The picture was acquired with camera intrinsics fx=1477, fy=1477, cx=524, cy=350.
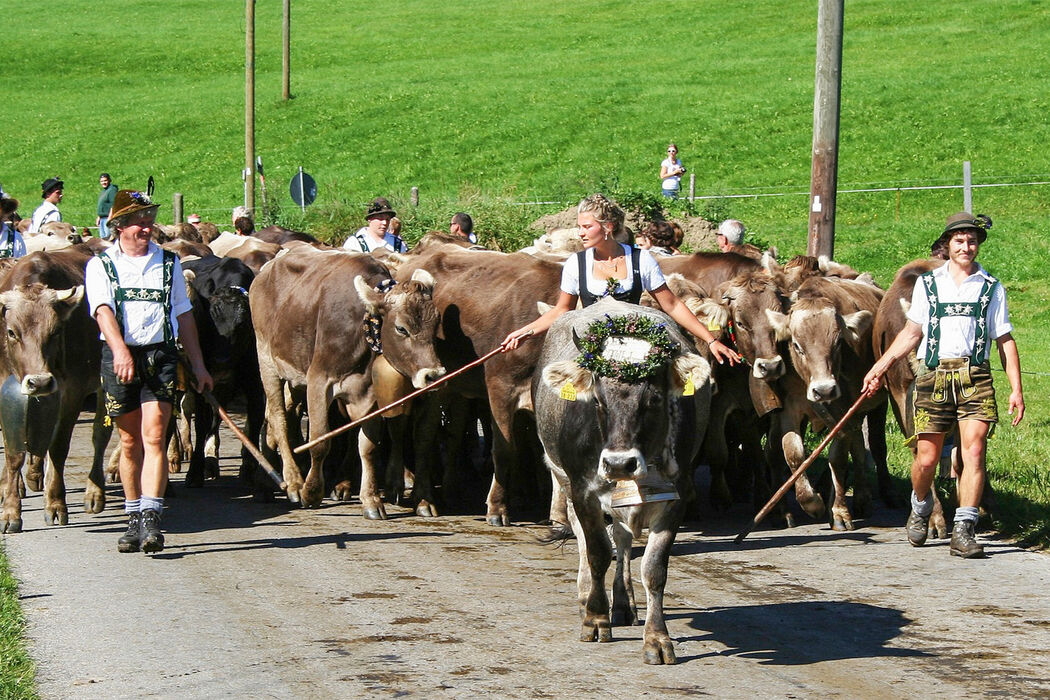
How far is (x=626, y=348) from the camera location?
23.1 feet

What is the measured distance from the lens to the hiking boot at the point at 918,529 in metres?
9.91

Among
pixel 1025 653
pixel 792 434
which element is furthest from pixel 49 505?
pixel 1025 653

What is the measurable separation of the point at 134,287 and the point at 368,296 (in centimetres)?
232

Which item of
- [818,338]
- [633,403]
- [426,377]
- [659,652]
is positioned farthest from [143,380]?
[818,338]

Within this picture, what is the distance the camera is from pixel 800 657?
7141 mm

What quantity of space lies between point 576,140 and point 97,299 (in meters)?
37.7

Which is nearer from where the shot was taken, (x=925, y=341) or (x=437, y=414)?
(x=925, y=341)

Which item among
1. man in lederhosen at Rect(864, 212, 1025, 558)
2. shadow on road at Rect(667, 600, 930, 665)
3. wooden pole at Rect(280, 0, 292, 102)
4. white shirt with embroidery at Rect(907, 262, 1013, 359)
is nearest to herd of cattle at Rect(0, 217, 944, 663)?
man in lederhosen at Rect(864, 212, 1025, 558)

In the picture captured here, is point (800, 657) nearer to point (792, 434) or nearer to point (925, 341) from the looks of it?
point (925, 341)

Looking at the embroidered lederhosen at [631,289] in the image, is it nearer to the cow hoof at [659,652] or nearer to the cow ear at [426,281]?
the cow hoof at [659,652]

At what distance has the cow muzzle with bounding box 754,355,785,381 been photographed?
1067cm

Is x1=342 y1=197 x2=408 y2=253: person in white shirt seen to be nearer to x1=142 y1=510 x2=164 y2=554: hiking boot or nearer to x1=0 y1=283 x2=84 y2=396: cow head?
x1=0 y1=283 x2=84 y2=396: cow head

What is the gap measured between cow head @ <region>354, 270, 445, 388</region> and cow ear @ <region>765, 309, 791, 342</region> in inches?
97.2

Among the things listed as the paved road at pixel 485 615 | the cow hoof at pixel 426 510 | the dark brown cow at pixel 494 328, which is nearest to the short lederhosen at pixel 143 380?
the paved road at pixel 485 615
